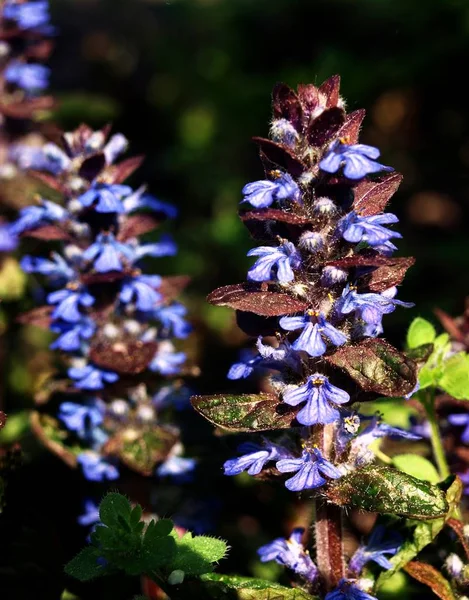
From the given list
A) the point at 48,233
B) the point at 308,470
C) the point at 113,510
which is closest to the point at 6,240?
the point at 48,233

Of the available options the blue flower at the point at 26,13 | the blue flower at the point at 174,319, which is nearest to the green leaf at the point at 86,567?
the blue flower at the point at 174,319

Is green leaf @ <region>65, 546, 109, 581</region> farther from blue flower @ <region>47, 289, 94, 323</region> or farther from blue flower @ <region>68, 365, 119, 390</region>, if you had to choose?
blue flower @ <region>47, 289, 94, 323</region>

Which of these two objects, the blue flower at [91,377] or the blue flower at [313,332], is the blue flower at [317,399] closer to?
the blue flower at [313,332]

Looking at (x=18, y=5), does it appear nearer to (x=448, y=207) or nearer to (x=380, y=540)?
(x=380, y=540)

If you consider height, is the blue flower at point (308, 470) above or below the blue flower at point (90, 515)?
above

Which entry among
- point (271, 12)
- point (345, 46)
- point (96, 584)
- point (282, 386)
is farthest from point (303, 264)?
point (271, 12)
